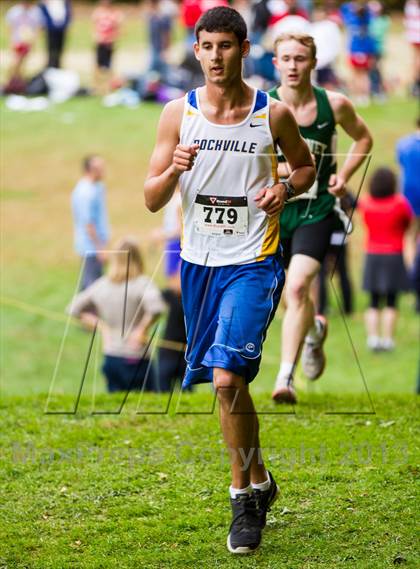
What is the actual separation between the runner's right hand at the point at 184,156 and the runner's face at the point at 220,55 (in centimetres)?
39

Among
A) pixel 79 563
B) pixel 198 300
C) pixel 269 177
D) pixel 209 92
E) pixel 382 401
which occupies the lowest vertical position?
pixel 382 401

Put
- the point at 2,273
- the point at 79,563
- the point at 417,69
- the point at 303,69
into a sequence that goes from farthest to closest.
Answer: the point at 417,69 → the point at 2,273 → the point at 303,69 → the point at 79,563

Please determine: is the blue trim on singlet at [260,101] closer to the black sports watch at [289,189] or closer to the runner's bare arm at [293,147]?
the runner's bare arm at [293,147]

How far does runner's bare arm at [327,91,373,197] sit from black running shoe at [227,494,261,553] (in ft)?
8.09

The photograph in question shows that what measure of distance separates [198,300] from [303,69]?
7.57 feet

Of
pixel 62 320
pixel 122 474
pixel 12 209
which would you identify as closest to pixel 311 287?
pixel 122 474

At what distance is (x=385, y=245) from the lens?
47.7 feet

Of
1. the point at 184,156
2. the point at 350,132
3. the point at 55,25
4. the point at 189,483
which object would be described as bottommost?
the point at 55,25

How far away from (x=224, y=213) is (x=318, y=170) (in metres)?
2.08

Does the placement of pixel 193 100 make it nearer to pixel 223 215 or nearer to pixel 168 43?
pixel 223 215

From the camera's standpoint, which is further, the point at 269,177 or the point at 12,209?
the point at 12,209

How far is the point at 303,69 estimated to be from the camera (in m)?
7.38

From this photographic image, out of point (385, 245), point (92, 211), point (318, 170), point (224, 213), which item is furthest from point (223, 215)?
point (92, 211)

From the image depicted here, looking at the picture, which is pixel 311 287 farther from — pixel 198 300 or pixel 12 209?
pixel 12 209
